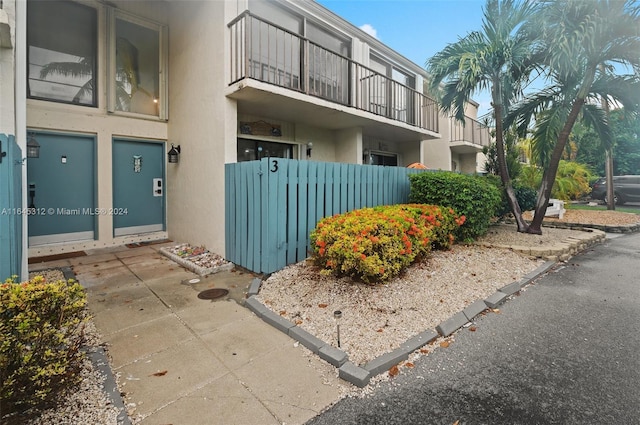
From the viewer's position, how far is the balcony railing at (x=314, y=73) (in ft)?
19.4

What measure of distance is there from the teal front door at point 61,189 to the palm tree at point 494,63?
8.41 metres

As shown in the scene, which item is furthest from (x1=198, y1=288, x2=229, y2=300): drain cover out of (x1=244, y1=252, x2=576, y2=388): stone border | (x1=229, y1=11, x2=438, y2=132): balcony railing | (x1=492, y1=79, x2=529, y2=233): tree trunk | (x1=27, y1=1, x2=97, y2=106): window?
(x1=492, y1=79, x2=529, y2=233): tree trunk

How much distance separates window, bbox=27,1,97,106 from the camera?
6.33 metres

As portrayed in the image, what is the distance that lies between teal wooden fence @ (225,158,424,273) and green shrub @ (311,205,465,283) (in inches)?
26.5

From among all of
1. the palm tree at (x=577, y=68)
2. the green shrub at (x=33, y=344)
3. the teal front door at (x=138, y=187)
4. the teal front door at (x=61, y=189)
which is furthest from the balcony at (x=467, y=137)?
the green shrub at (x=33, y=344)

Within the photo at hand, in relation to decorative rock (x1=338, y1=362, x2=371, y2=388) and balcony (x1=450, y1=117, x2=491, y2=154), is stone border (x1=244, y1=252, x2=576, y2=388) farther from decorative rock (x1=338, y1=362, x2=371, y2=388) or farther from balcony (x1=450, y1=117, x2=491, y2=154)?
balcony (x1=450, y1=117, x2=491, y2=154)

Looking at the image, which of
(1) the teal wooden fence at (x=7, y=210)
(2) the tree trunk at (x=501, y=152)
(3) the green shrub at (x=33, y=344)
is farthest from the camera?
(2) the tree trunk at (x=501, y=152)

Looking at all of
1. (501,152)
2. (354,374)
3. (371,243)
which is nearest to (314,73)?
(501,152)

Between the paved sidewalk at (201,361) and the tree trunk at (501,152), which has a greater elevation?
the tree trunk at (501,152)

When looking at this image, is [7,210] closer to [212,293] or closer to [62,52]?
[212,293]

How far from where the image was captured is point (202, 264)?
18.8 feet

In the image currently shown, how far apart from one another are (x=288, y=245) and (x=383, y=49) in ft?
27.0

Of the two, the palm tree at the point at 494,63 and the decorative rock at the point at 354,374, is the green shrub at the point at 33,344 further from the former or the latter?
the palm tree at the point at 494,63

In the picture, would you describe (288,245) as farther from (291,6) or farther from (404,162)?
(404,162)
